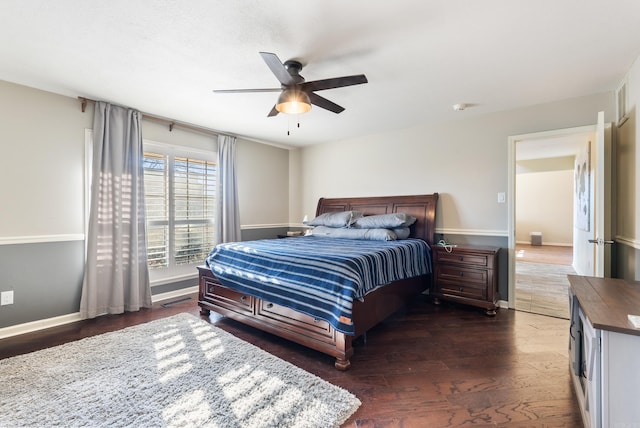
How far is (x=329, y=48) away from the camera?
2.17 meters

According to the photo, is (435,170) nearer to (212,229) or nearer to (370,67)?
(370,67)

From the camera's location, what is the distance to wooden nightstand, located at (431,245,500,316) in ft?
10.6

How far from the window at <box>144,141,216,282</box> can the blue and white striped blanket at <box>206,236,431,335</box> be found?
112 cm

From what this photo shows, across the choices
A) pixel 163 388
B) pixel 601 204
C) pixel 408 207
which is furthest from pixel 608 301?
pixel 408 207

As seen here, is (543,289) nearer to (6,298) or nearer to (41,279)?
(41,279)

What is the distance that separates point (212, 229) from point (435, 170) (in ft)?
11.2

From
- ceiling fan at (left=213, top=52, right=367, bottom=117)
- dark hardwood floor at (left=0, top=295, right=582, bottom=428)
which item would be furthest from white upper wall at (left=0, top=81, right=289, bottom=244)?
ceiling fan at (left=213, top=52, right=367, bottom=117)

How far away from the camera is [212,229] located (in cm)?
441

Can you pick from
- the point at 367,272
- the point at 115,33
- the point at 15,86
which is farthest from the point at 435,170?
the point at 15,86

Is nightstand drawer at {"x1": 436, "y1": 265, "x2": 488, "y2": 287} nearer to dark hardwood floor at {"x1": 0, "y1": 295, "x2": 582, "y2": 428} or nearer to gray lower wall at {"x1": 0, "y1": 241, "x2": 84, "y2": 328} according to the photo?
dark hardwood floor at {"x1": 0, "y1": 295, "x2": 582, "y2": 428}

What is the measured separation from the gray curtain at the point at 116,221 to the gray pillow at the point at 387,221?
2.80 metres

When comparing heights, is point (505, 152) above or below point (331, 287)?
above

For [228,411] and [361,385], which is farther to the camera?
[361,385]

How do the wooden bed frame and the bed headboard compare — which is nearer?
the wooden bed frame
